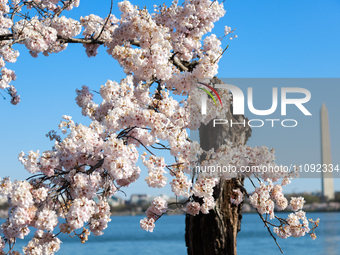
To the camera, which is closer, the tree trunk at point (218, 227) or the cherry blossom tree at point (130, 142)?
the cherry blossom tree at point (130, 142)

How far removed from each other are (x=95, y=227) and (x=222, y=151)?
5.36ft

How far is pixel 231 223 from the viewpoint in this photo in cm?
536

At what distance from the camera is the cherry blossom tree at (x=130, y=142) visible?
11.5 feet

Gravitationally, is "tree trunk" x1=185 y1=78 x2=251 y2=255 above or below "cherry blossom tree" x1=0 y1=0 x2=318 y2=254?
below

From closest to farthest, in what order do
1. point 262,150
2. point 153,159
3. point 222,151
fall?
point 153,159, point 222,151, point 262,150

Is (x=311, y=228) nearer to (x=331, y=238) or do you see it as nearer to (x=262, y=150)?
(x=262, y=150)

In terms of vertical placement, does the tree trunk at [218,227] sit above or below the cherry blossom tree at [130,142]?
below

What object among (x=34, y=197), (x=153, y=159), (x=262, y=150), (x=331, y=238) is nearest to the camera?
(x=34, y=197)

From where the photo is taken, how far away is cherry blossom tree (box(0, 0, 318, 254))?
11.5 feet

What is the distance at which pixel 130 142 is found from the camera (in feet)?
13.6

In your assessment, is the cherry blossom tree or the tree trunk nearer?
the cherry blossom tree

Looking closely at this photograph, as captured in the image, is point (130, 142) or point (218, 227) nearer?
point (130, 142)

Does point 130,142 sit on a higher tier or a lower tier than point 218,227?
higher

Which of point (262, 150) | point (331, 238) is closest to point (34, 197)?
point (262, 150)
